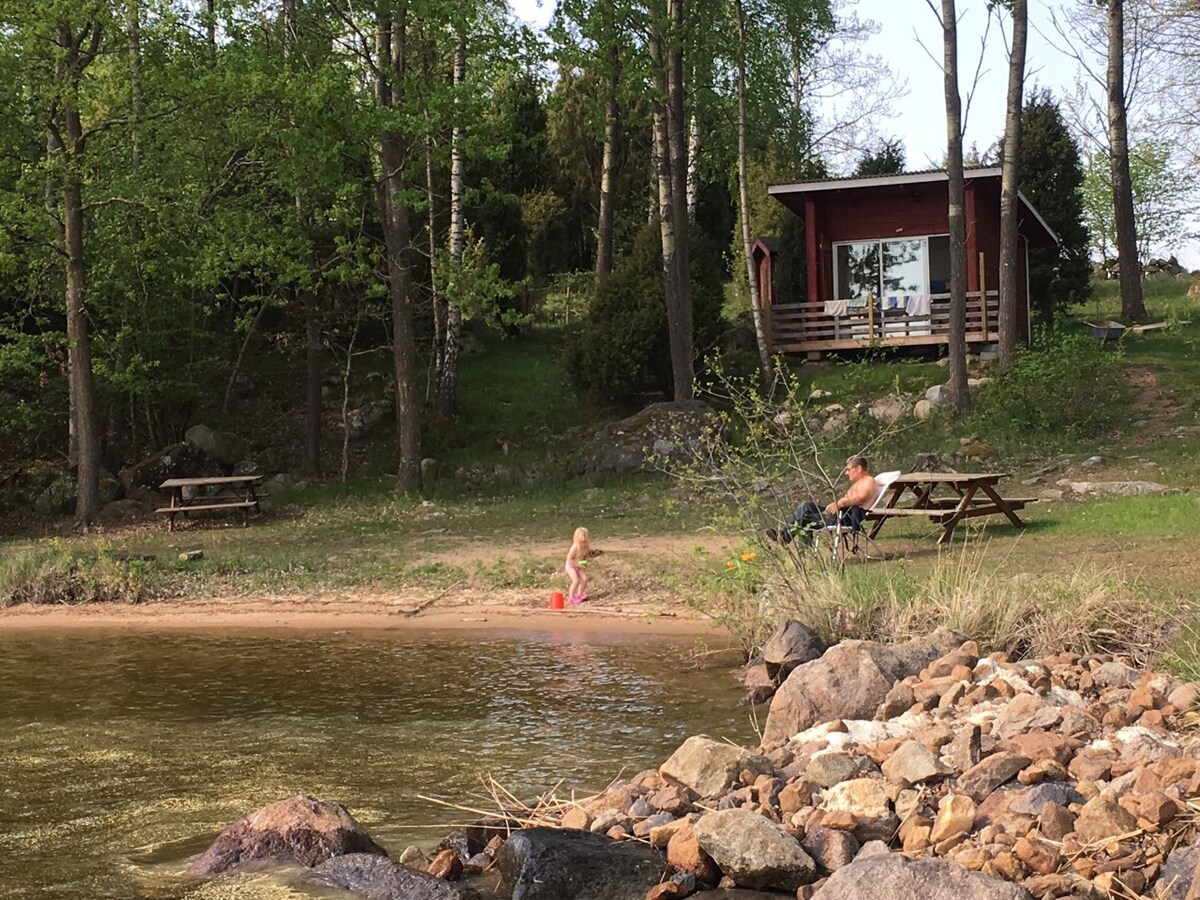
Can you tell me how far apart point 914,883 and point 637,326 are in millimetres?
21276

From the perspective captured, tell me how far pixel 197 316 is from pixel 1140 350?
Result: 18958 mm

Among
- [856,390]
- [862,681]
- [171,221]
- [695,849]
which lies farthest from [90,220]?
[695,849]

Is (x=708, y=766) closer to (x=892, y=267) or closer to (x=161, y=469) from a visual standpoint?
(x=161, y=469)

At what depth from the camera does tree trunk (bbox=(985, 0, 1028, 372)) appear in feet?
79.9

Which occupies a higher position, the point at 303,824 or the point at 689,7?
the point at 689,7

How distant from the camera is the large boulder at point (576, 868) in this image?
563cm

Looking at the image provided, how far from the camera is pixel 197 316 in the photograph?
25375 millimetres

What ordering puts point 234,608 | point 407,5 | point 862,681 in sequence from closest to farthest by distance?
1. point 862,681
2. point 234,608
3. point 407,5

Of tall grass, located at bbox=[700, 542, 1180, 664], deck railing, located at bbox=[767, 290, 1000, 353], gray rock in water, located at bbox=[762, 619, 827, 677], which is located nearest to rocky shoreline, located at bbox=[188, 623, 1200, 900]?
tall grass, located at bbox=[700, 542, 1180, 664]

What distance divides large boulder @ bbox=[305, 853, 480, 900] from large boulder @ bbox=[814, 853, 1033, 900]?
1684 mm

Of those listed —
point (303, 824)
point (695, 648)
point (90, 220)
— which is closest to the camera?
point (303, 824)

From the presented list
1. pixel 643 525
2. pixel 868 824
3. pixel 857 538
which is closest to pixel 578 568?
pixel 857 538

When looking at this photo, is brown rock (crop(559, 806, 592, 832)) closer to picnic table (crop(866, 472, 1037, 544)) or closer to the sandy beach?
the sandy beach

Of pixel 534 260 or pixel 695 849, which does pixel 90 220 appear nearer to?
pixel 534 260
